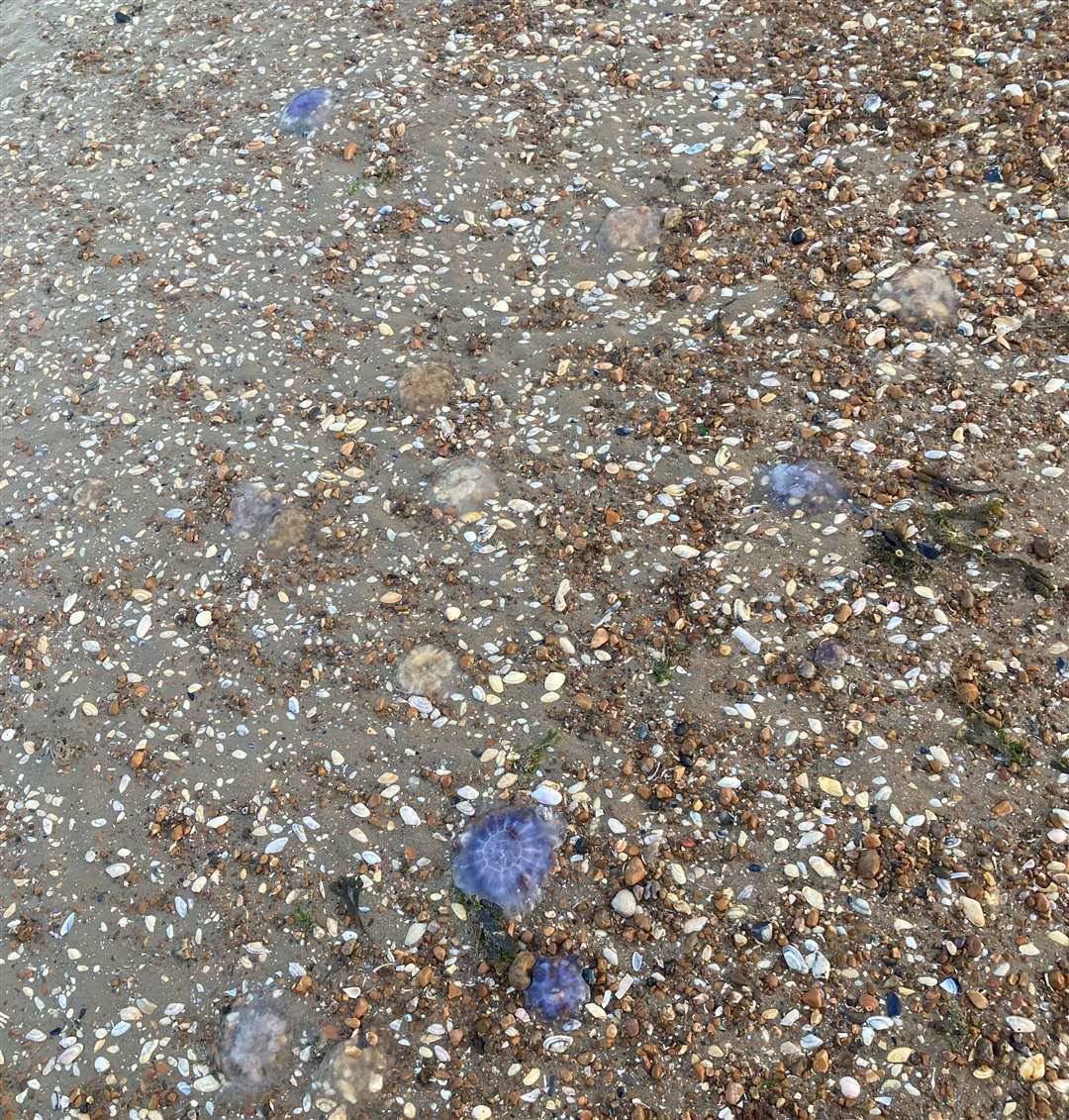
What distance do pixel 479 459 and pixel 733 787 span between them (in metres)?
2.41

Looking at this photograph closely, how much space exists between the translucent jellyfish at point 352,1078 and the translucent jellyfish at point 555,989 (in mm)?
660

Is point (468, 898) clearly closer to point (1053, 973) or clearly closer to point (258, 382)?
point (1053, 973)

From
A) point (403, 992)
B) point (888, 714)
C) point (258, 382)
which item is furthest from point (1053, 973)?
point (258, 382)

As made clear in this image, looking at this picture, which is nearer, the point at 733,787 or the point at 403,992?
the point at 403,992

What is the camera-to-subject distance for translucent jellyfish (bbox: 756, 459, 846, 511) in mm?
4844

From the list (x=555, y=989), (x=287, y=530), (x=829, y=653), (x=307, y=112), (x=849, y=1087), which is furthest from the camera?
(x=307, y=112)

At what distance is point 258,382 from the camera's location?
588 cm

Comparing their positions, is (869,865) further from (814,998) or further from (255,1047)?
(255,1047)

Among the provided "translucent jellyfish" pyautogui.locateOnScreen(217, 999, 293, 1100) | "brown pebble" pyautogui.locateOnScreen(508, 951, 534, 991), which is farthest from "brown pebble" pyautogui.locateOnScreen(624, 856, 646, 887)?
"translucent jellyfish" pyautogui.locateOnScreen(217, 999, 293, 1100)

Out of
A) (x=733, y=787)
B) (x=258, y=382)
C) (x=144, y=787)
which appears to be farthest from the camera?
(x=258, y=382)

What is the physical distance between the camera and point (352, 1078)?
12.2 feet

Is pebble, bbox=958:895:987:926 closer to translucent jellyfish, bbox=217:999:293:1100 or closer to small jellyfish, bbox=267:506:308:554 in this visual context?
translucent jellyfish, bbox=217:999:293:1100

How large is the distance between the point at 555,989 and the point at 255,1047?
1303 mm

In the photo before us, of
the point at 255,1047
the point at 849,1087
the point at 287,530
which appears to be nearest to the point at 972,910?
the point at 849,1087
